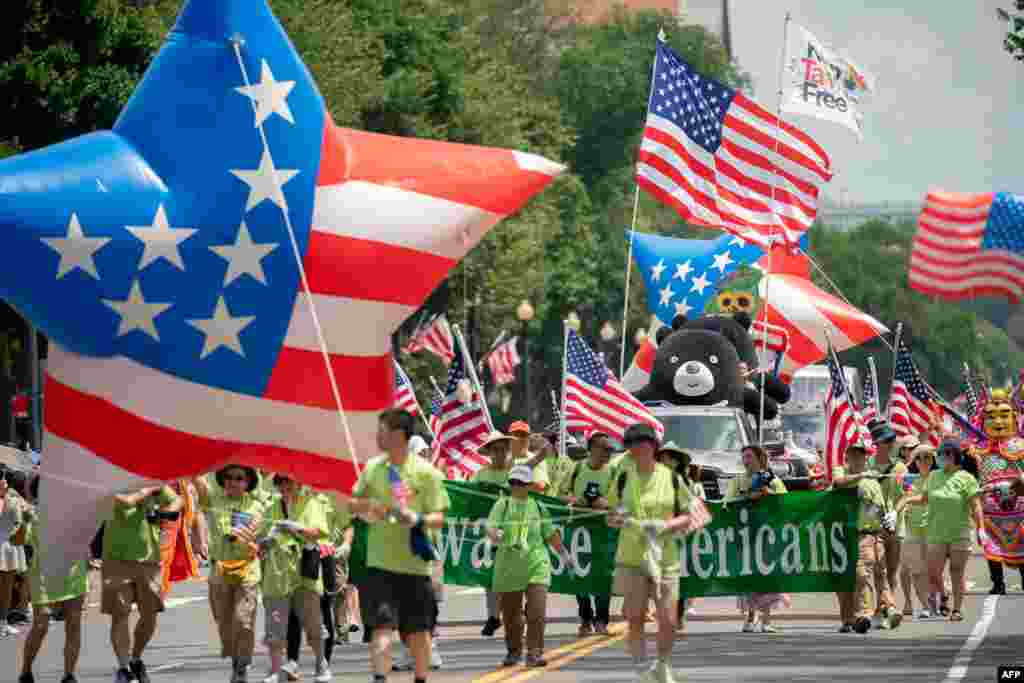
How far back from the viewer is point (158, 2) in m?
40.3

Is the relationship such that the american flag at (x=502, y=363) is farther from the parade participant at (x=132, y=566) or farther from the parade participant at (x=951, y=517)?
the parade participant at (x=132, y=566)

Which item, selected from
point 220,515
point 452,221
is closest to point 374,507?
point 452,221

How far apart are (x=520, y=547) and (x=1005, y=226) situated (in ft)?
66.9

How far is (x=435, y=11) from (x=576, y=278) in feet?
50.8

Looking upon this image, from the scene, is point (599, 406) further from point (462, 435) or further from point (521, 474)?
point (521, 474)

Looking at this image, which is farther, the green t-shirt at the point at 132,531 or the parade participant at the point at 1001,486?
the parade participant at the point at 1001,486

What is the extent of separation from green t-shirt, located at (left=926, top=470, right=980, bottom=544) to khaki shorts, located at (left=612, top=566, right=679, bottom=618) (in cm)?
787

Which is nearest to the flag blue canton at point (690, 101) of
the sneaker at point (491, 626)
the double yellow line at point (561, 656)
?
the double yellow line at point (561, 656)

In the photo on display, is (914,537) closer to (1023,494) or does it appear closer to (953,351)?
(1023,494)

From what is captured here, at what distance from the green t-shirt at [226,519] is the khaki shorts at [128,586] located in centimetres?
54

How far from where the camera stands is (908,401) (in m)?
32.3

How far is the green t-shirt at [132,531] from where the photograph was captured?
663 inches

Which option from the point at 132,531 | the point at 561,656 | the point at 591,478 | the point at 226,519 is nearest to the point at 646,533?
the point at 226,519

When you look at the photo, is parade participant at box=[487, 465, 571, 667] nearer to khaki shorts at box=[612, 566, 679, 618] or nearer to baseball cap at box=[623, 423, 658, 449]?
khaki shorts at box=[612, 566, 679, 618]
